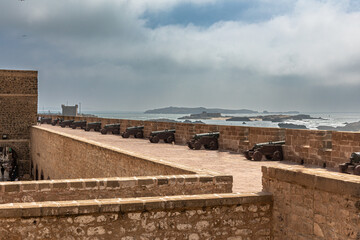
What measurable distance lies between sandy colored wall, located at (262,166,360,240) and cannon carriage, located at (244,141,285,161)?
6824 millimetres

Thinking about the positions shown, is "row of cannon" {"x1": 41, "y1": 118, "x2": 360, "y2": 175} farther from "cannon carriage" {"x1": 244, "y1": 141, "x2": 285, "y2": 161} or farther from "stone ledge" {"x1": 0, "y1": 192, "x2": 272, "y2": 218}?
"stone ledge" {"x1": 0, "y1": 192, "x2": 272, "y2": 218}

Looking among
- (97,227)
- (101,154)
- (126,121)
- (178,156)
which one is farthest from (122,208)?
(126,121)

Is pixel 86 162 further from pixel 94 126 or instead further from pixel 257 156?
pixel 94 126

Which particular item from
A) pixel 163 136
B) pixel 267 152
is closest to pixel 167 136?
pixel 163 136

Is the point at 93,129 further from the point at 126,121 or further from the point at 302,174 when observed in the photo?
the point at 302,174

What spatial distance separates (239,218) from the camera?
600 cm

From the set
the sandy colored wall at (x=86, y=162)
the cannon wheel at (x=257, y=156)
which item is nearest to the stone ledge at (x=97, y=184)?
the sandy colored wall at (x=86, y=162)

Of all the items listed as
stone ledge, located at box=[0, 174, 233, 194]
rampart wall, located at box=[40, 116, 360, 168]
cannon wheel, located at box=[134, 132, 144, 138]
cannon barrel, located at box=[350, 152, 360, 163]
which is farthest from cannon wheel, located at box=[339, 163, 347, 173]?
cannon wheel, located at box=[134, 132, 144, 138]

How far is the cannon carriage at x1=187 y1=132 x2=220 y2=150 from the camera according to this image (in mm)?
16031

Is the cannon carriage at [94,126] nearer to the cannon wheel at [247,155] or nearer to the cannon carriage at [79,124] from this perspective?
the cannon carriage at [79,124]

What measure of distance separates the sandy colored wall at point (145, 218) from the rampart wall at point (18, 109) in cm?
2539

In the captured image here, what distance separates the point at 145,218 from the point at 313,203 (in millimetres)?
1973

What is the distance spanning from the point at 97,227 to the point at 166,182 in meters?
1.98

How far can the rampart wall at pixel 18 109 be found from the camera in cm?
2911
